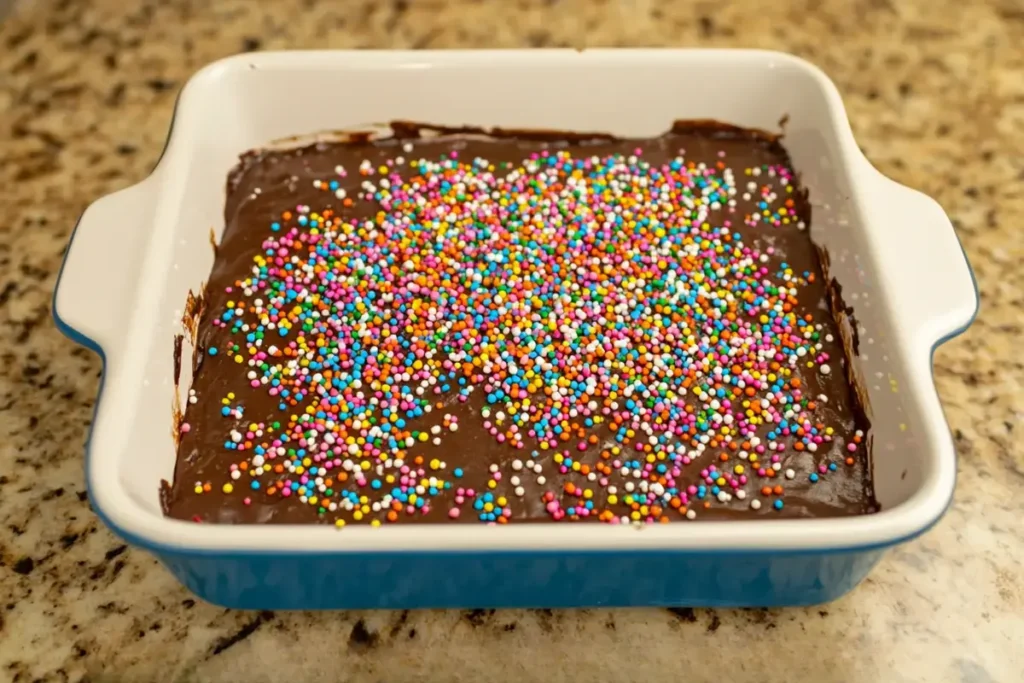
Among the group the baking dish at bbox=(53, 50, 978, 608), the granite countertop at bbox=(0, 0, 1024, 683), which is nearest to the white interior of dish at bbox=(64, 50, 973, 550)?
the baking dish at bbox=(53, 50, 978, 608)

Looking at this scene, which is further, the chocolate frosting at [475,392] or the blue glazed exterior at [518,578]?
the chocolate frosting at [475,392]

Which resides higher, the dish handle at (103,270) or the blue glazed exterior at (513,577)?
the dish handle at (103,270)

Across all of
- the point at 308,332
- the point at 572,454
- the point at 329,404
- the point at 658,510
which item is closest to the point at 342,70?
the point at 308,332

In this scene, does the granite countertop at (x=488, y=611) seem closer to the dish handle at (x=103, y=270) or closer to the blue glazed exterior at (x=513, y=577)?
the blue glazed exterior at (x=513, y=577)

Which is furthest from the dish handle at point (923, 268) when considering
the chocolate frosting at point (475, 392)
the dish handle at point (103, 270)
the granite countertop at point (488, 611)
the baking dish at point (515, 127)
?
the dish handle at point (103, 270)

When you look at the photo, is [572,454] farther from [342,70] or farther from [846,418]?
[342,70]

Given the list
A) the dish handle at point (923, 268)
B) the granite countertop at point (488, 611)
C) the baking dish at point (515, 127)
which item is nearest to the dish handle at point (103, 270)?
the baking dish at point (515, 127)
